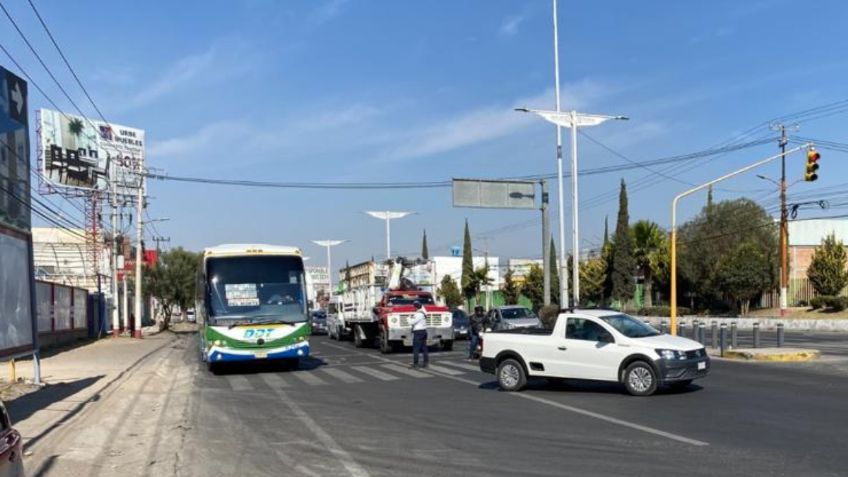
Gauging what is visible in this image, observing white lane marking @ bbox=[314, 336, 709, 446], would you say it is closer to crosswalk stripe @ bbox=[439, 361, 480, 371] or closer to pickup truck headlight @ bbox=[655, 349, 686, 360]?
pickup truck headlight @ bbox=[655, 349, 686, 360]

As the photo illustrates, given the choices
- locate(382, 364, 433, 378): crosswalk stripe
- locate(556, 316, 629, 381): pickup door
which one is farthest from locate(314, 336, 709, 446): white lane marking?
locate(382, 364, 433, 378): crosswalk stripe

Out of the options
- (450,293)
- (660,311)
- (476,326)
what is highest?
(476,326)

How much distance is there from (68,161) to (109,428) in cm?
4777

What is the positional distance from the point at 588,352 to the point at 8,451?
1113 centimetres

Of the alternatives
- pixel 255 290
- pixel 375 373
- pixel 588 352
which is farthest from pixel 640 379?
pixel 255 290

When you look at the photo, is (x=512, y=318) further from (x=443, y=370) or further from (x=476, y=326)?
(x=443, y=370)

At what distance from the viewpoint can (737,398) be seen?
13328 millimetres

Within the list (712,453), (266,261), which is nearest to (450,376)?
(266,261)

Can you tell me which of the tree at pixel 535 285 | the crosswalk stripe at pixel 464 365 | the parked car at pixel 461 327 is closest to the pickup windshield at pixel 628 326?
the crosswalk stripe at pixel 464 365

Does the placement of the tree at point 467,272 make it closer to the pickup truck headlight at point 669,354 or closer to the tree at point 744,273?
the tree at point 744,273

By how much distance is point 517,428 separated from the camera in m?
10.6

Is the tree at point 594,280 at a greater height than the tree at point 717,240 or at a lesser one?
lesser

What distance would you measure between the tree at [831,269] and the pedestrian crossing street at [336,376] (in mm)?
34435

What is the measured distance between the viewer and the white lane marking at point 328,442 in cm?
818
